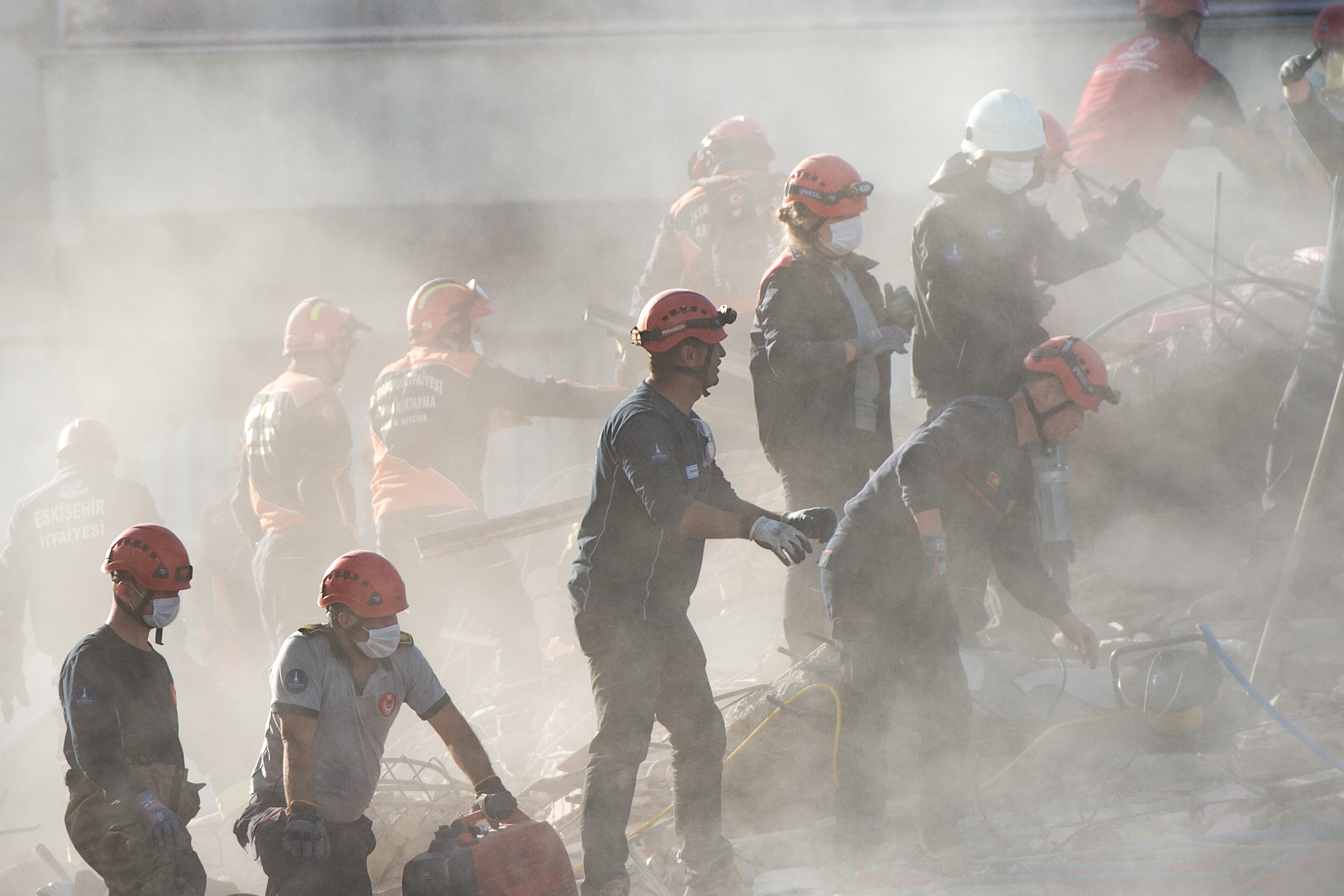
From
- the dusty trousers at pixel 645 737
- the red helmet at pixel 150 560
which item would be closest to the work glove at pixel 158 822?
the red helmet at pixel 150 560

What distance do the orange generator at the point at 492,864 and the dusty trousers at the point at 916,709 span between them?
3.18ft

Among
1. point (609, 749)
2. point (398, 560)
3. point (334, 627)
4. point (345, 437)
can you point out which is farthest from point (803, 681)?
point (345, 437)

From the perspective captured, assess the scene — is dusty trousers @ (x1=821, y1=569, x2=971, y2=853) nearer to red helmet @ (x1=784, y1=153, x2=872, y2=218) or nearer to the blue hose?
the blue hose

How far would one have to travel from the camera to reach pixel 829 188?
4109 mm

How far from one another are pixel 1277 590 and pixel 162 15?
8909 mm

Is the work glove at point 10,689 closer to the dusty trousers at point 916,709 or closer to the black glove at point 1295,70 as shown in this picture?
the dusty trousers at point 916,709

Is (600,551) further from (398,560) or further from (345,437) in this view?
(345,437)

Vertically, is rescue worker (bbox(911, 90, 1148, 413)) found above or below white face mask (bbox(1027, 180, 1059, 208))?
below

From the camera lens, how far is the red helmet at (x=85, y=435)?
6.96 meters

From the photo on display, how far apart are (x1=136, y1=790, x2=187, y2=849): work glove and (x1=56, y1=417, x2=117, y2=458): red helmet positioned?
14.5 feet

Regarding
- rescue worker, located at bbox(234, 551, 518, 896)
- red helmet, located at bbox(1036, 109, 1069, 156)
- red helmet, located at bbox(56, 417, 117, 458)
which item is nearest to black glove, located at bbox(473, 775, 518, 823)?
rescue worker, located at bbox(234, 551, 518, 896)

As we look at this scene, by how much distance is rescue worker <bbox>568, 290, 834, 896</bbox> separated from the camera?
333cm

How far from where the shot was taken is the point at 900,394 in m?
7.39

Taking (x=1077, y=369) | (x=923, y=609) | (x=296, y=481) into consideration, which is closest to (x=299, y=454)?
(x=296, y=481)
